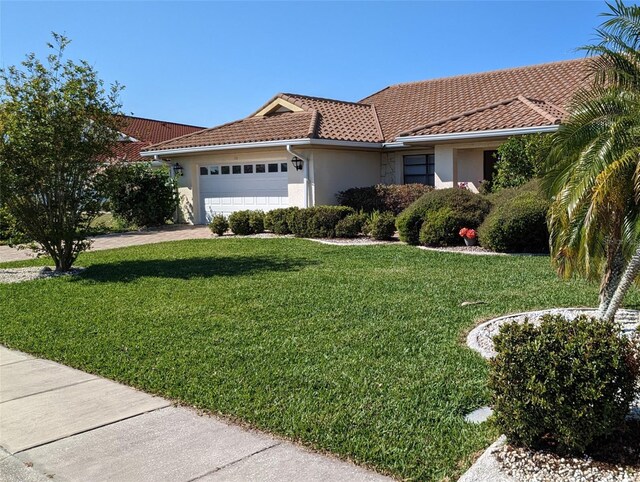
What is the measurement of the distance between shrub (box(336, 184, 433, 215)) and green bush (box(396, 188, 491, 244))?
302cm

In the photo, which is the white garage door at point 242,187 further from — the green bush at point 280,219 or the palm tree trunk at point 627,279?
the palm tree trunk at point 627,279

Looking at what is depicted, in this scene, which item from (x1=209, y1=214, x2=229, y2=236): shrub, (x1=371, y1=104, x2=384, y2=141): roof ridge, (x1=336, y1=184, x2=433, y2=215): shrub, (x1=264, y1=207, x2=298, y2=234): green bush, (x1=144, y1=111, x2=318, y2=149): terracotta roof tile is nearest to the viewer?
(x1=336, y1=184, x2=433, y2=215): shrub

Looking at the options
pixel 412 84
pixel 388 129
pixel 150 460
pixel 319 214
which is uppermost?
pixel 412 84

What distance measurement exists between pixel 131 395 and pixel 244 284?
500 centimetres

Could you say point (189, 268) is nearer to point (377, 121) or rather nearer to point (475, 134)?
point (475, 134)

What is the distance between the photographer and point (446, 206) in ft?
48.4

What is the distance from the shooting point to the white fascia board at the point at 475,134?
52.7 feet

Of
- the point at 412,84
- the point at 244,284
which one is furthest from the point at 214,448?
the point at 412,84

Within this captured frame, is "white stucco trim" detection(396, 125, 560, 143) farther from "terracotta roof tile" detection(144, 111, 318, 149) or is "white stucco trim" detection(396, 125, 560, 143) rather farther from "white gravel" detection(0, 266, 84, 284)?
"white gravel" detection(0, 266, 84, 284)

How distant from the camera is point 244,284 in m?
10.4

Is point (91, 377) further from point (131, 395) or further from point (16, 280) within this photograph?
point (16, 280)

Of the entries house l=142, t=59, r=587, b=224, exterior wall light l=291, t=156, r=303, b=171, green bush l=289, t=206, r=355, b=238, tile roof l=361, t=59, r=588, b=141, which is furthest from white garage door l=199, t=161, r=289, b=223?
tile roof l=361, t=59, r=588, b=141

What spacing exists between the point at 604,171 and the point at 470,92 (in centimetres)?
1895

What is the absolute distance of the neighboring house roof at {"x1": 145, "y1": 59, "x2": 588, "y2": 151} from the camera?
18333mm
